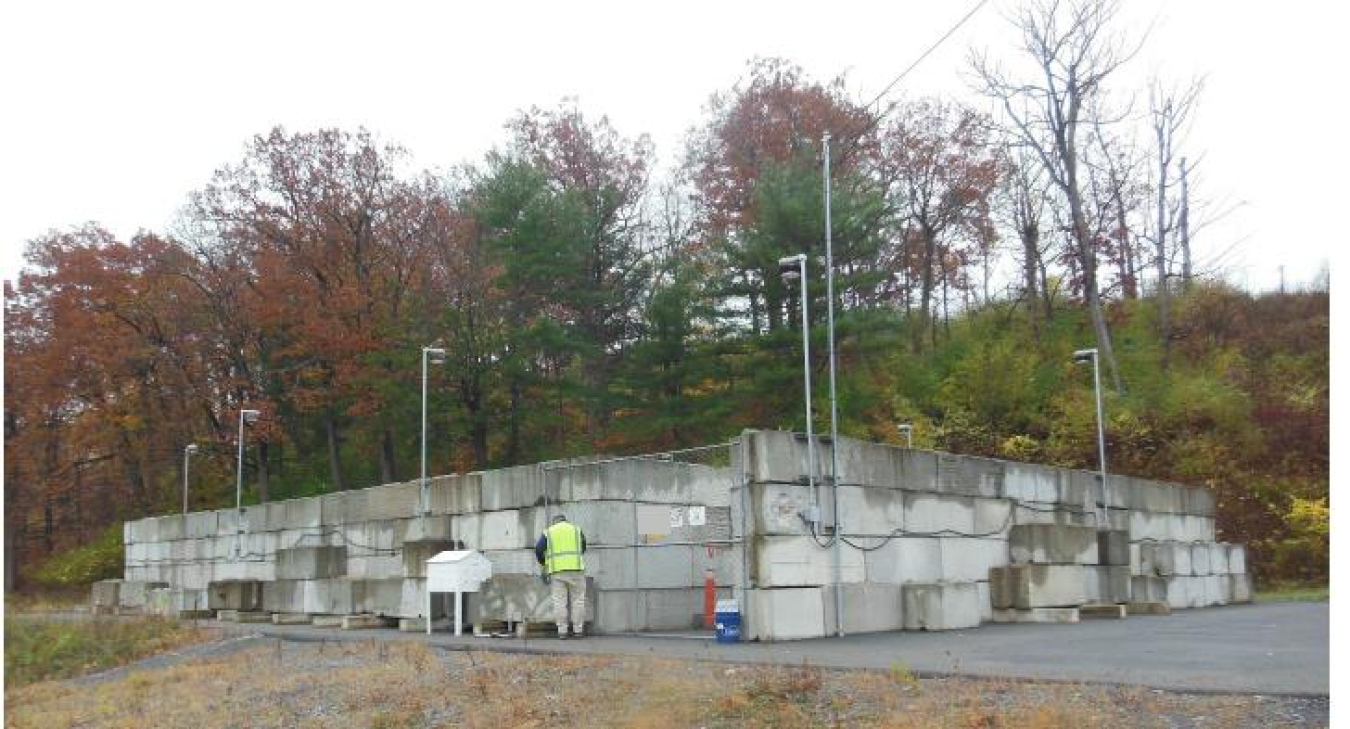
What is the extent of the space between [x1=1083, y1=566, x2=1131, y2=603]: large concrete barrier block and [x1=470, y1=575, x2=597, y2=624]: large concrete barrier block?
1048 cm

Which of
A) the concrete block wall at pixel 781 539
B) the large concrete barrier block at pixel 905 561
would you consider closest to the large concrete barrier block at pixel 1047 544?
the concrete block wall at pixel 781 539

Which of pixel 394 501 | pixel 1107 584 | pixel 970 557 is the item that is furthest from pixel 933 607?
pixel 394 501

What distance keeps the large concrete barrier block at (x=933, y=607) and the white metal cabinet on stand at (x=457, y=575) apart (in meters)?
7.27

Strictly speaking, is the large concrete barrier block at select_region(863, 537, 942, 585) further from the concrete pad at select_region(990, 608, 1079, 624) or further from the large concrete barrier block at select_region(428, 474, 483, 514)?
the large concrete barrier block at select_region(428, 474, 483, 514)

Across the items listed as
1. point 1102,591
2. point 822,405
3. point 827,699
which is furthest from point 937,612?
point 822,405

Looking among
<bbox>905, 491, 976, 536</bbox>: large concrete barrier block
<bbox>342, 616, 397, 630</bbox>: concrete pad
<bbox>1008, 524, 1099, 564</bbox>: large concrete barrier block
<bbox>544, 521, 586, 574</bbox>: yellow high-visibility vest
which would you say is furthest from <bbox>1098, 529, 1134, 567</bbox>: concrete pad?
<bbox>342, 616, 397, 630</bbox>: concrete pad

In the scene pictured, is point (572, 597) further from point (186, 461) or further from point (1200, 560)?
point (186, 461)

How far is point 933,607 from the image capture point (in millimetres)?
19438

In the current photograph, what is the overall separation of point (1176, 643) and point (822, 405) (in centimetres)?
1988

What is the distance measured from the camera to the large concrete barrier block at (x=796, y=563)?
17391 millimetres

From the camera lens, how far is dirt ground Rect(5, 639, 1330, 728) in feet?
30.9

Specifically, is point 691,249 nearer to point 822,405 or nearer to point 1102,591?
point 822,405

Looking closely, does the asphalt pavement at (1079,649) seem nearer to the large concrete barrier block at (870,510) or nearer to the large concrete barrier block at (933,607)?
the large concrete barrier block at (933,607)

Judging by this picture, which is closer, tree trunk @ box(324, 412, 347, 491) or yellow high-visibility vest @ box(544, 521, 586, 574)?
yellow high-visibility vest @ box(544, 521, 586, 574)
